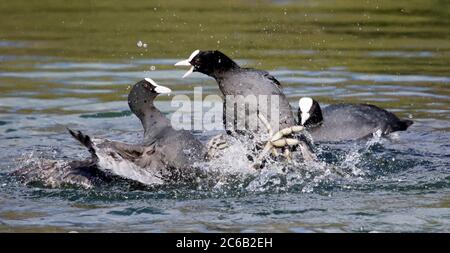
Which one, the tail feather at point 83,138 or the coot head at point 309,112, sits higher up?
the coot head at point 309,112

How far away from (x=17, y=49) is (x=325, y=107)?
3601 mm

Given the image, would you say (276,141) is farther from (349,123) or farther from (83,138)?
(349,123)

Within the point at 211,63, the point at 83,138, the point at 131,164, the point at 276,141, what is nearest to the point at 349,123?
the point at 211,63

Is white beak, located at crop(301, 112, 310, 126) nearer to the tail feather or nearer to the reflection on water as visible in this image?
the reflection on water

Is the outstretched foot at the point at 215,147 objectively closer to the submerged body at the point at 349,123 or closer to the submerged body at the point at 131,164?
the submerged body at the point at 131,164

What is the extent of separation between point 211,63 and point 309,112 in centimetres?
92

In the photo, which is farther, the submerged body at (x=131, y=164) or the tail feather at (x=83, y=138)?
the submerged body at (x=131, y=164)

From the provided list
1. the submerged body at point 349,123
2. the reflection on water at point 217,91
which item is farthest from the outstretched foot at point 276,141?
the submerged body at point 349,123

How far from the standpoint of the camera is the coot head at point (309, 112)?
23.0 ft

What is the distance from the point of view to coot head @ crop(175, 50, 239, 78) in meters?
6.53

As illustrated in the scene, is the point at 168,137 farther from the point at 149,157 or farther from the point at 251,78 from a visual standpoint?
the point at 251,78

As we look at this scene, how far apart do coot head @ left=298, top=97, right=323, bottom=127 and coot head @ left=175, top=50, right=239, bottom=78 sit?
73 centimetres

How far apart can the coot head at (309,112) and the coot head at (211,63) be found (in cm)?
73

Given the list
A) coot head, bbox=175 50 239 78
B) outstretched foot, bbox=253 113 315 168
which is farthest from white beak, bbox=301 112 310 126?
outstretched foot, bbox=253 113 315 168
